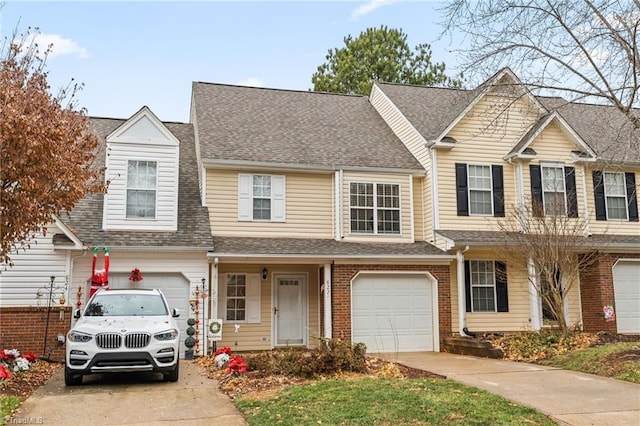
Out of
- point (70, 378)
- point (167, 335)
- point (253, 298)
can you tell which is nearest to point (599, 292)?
point (253, 298)

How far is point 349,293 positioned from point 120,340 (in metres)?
6.90

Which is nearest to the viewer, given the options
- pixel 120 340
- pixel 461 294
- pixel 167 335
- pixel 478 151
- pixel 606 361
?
pixel 120 340

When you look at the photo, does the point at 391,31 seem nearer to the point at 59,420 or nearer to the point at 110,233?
the point at 110,233

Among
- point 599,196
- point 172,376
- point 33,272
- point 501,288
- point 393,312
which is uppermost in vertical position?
point 599,196

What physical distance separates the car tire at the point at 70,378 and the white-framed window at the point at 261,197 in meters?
6.93

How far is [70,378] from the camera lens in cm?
930

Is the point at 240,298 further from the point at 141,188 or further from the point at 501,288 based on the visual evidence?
the point at 501,288

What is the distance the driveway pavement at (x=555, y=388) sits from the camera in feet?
23.0

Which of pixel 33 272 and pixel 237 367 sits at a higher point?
pixel 33 272

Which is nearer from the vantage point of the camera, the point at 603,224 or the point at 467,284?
the point at 467,284

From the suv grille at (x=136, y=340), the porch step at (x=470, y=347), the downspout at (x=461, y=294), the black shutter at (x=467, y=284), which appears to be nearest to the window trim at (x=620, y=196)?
the black shutter at (x=467, y=284)

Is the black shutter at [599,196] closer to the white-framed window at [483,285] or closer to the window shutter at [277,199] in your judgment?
the white-framed window at [483,285]

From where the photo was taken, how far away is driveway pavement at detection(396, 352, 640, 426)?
7023 mm

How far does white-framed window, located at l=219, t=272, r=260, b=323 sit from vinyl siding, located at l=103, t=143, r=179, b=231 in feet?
7.97
